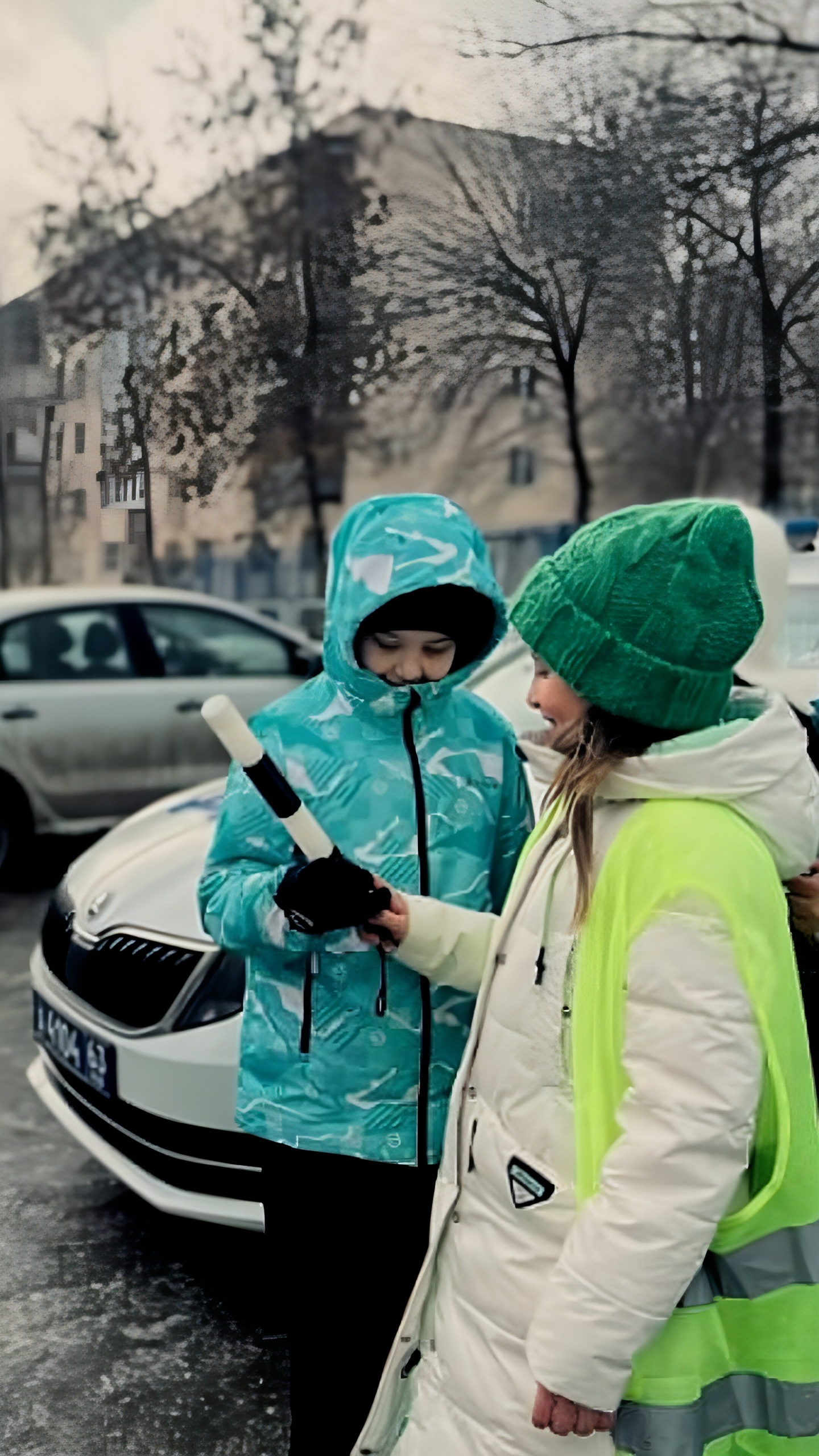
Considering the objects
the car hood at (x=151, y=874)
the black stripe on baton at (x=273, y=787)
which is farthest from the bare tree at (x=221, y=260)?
the car hood at (x=151, y=874)

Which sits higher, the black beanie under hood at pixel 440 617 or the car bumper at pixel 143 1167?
the black beanie under hood at pixel 440 617

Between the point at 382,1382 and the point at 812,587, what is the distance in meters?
1.77

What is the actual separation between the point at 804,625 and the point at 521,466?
2.10 feet

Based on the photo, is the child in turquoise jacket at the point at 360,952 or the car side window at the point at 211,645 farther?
the car side window at the point at 211,645

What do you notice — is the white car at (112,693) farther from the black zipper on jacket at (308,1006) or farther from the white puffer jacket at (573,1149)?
the white puffer jacket at (573,1149)

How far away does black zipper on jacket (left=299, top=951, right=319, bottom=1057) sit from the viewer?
1.89 metres

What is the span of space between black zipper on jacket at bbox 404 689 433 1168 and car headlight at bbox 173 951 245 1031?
113 centimetres

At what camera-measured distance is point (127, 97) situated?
170 centimetres

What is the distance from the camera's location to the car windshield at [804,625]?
8.12 ft

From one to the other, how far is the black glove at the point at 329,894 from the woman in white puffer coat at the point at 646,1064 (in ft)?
0.82

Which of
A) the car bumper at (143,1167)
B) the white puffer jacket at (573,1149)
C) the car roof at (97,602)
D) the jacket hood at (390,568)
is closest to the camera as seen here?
the white puffer jacket at (573,1149)

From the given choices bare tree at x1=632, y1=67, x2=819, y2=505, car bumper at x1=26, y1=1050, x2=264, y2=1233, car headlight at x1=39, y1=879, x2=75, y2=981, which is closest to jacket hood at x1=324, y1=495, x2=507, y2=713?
bare tree at x1=632, y1=67, x2=819, y2=505

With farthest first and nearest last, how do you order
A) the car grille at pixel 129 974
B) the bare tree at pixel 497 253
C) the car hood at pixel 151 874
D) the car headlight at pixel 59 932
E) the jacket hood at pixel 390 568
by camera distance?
the car headlight at pixel 59 932, the car hood at pixel 151 874, the car grille at pixel 129 974, the jacket hood at pixel 390 568, the bare tree at pixel 497 253

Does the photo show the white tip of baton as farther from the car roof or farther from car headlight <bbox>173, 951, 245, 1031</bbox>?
the car roof
